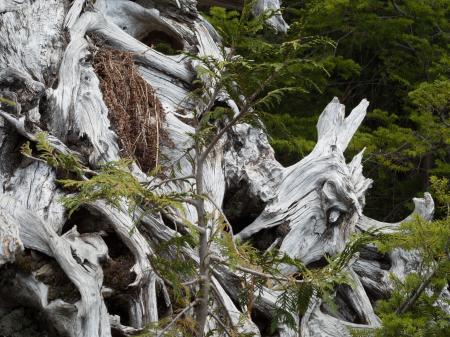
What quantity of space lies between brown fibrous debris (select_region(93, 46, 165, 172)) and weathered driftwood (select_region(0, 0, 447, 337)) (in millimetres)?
167

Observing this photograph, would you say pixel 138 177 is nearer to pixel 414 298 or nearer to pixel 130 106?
pixel 130 106

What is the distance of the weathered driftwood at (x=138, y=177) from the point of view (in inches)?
219

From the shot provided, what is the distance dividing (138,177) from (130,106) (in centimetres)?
122

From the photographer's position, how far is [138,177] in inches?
263

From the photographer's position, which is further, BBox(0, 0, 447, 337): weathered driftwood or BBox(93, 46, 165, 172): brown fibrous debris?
BBox(93, 46, 165, 172): brown fibrous debris

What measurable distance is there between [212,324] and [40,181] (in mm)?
1645

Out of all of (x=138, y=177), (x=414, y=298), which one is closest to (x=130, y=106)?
(x=138, y=177)

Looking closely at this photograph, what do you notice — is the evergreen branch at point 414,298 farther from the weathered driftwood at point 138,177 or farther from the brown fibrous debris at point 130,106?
the brown fibrous debris at point 130,106

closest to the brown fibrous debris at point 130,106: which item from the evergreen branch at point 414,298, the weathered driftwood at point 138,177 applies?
the weathered driftwood at point 138,177

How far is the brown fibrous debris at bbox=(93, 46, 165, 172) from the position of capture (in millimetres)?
7418

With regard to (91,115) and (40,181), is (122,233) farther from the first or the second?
(91,115)

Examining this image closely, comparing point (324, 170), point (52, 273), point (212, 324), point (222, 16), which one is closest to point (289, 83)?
point (222, 16)

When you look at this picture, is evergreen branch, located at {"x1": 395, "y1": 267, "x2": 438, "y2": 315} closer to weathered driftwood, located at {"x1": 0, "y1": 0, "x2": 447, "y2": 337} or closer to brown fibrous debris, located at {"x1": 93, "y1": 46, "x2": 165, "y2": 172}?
weathered driftwood, located at {"x1": 0, "y1": 0, "x2": 447, "y2": 337}

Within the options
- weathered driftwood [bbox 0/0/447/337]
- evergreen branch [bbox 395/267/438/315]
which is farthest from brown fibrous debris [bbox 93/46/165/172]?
evergreen branch [bbox 395/267/438/315]
